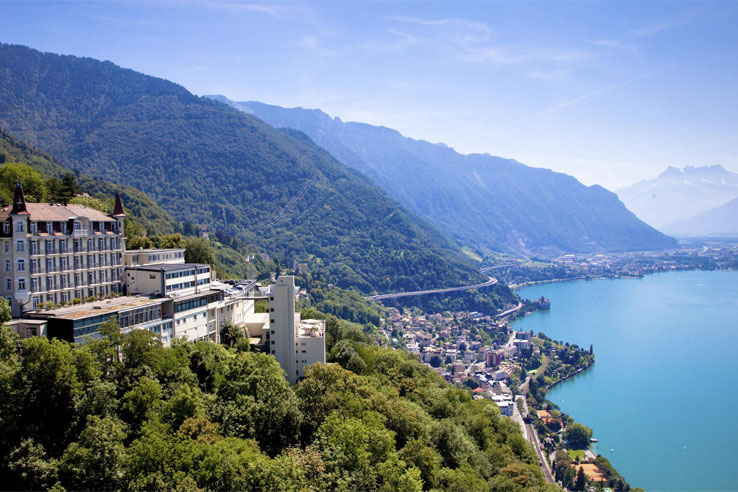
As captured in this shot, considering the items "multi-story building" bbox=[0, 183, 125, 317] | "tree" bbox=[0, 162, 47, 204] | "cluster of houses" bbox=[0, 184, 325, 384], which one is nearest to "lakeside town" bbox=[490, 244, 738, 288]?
"cluster of houses" bbox=[0, 184, 325, 384]

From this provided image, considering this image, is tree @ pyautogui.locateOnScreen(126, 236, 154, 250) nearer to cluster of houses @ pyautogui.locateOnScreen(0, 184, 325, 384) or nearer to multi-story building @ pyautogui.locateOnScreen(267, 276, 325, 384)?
cluster of houses @ pyautogui.locateOnScreen(0, 184, 325, 384)

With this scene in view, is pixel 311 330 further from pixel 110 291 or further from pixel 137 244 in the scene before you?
pixel 137 244

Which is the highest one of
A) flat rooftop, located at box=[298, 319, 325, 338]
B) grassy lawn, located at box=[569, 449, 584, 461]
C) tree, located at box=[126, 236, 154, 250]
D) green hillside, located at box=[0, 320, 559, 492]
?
tree, located at box=[126, 236, 154, 250]

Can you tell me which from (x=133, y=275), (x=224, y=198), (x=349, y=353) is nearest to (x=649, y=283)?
(x=224, y=198)

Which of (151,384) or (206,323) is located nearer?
(151,384)

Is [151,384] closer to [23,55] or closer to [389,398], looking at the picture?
[389,398]

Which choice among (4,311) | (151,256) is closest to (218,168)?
(151,256)

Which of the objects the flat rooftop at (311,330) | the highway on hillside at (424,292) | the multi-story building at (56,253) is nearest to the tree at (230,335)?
the flat rooftop at (311,330)
